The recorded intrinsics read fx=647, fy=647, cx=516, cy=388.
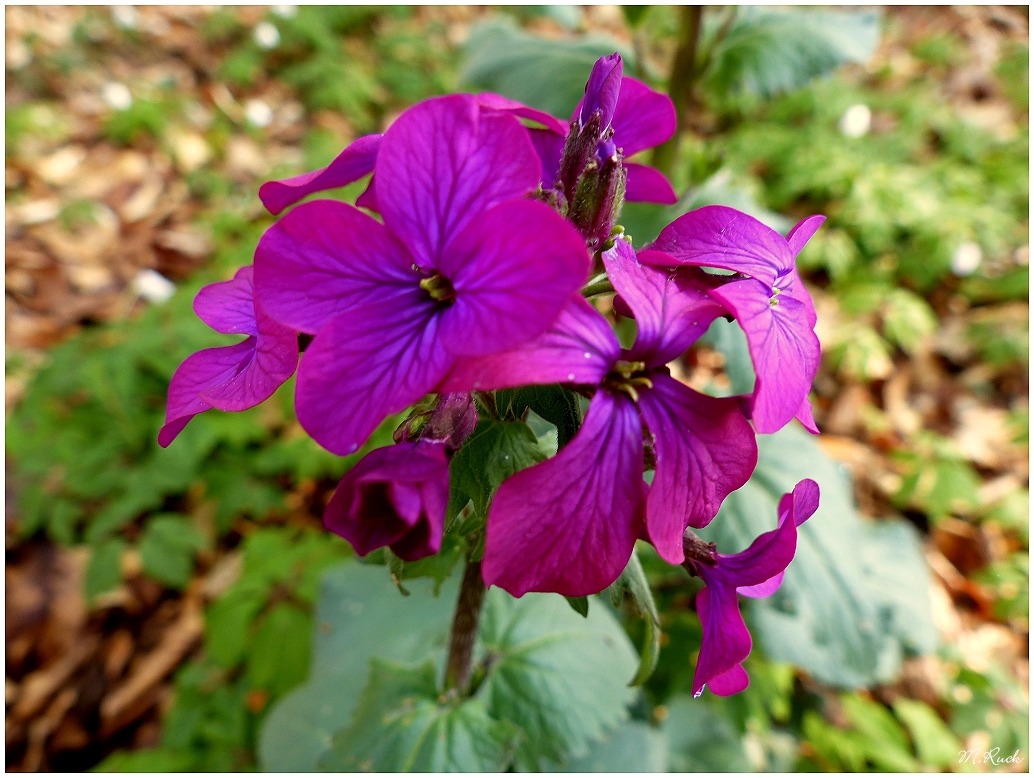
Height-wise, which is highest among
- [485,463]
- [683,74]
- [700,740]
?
[683,74]

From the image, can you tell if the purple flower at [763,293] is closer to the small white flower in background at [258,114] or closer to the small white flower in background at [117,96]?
the small white flower in background at [258,114]

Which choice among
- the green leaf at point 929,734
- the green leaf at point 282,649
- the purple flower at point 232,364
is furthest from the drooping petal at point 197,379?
the green leaf at point 929,734

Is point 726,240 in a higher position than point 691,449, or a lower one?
higher

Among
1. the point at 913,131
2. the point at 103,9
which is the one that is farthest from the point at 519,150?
the point at 103,9

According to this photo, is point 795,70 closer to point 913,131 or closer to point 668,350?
point 668,350

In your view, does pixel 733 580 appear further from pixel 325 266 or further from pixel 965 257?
pixel 965 257

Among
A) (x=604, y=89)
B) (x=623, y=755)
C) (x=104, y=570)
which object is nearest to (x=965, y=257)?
(x=623, y=755)
